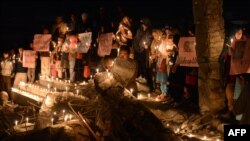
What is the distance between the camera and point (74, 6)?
1239 inches

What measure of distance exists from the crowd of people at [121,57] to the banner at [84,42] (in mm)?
191

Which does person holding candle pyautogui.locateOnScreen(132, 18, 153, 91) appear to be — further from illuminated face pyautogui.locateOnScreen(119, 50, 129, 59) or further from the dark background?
the dark background

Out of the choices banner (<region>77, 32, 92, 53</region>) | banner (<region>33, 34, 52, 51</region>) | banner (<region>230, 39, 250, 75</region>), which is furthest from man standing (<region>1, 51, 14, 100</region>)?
banner (<region>230, 39, 250, 75</region>)

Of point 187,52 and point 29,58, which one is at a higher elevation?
point 187,52

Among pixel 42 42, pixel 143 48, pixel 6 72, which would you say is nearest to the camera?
pixel 143 48

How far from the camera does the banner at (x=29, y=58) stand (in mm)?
17500

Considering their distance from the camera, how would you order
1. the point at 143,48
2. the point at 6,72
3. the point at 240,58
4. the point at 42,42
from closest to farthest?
the point at 240,58, the point at 143,48, the point at 42,42, the point at 6,72

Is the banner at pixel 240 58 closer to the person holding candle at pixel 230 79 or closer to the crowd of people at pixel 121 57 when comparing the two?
the person holding candle at pixel 230 79

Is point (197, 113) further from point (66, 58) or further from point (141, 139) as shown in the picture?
point (66, 58)

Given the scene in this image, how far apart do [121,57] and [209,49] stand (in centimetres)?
329

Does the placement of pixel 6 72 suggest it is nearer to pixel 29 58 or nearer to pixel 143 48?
pixel 29 58

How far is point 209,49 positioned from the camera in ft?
34.1

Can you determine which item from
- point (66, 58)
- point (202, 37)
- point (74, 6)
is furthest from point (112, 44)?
point (74, 6)

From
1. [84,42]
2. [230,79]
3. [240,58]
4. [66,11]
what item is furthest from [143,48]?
[66,11]
